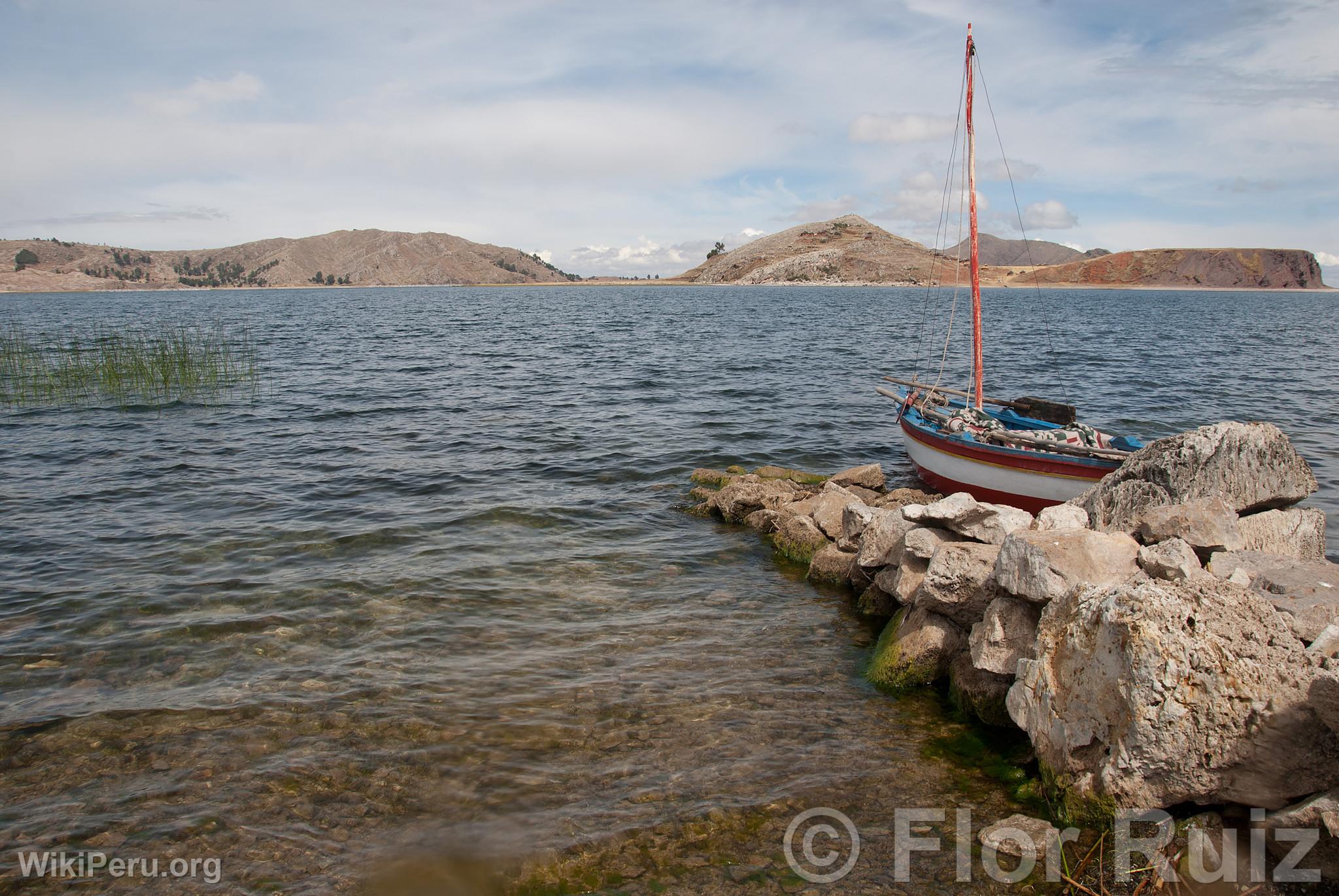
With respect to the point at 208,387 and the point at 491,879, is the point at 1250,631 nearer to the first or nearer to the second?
the point at 491,879

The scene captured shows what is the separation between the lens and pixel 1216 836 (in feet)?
17.7

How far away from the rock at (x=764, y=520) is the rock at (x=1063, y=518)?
5300 mm

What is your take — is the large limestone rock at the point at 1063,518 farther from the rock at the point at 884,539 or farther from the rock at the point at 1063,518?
the rock at the point at 884,539

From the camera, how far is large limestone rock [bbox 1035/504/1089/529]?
29.7ft

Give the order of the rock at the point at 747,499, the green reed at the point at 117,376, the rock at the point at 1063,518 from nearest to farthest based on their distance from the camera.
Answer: the rock at the point at 1063,518, the rock at the point at 747,499, the green reed at the point at 117,376

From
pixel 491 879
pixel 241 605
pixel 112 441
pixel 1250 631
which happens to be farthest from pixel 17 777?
pixel 112 441

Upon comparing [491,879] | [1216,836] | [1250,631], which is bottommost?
[491,879]

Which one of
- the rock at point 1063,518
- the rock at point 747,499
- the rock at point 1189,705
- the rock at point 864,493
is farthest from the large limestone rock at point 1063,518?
the rock at point 747,499

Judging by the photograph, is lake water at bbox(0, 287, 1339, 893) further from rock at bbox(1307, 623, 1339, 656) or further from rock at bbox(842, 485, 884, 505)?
rock at bbox(842, 485, 884, 505)

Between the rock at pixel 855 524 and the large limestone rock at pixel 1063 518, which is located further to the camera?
the rock at pixel 855 524

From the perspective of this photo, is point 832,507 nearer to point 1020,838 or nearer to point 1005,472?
point 1005,472

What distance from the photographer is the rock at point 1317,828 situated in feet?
15.3

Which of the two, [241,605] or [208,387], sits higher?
[208,387]

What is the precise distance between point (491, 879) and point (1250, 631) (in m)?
6.15
